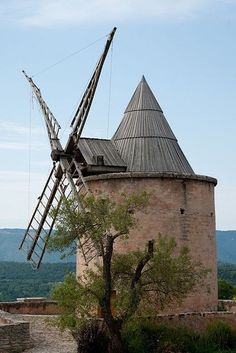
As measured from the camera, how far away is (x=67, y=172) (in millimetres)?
20719

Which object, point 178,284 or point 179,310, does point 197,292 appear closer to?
point 179,310

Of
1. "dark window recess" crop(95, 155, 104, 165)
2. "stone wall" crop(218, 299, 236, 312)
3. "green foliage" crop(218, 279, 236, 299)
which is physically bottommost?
"stone wall" crop(218, 299, 236, 312)

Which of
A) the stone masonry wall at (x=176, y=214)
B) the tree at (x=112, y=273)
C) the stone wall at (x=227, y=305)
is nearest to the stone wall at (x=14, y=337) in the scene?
the tree at (x=112, y=273)

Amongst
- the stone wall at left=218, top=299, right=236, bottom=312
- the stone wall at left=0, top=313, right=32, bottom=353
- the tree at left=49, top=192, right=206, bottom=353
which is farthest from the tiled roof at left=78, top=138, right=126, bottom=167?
the stone wall at left=0, top=313, right=32, bottom=353

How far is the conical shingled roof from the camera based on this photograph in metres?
20.1

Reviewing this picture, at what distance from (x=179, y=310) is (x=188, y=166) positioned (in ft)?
15.6

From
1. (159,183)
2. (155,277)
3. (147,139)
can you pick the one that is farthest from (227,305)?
(155,277)

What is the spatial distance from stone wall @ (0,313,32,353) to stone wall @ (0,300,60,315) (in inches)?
239

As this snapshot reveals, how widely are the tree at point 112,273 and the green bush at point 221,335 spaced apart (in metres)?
1.41

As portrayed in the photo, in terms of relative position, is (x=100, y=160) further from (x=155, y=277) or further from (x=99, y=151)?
(x=155, y=277)

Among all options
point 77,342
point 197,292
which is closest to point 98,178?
point 197,292

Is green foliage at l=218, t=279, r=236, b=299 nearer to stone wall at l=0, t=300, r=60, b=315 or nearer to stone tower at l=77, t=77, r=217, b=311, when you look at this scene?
stone tower at l=77, t=77, r=217, b=311

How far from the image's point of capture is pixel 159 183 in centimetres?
1897

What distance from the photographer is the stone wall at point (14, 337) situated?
1480cm
